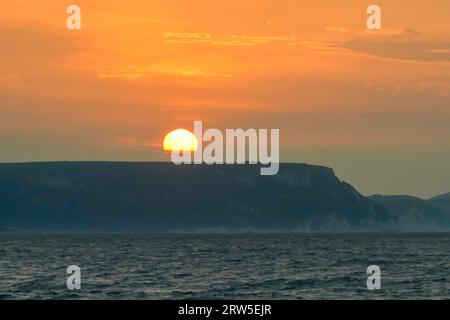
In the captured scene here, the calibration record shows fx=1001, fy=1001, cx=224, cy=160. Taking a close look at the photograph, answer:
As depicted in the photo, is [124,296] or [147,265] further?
[147,265]

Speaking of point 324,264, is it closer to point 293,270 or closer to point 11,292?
point 293,270
